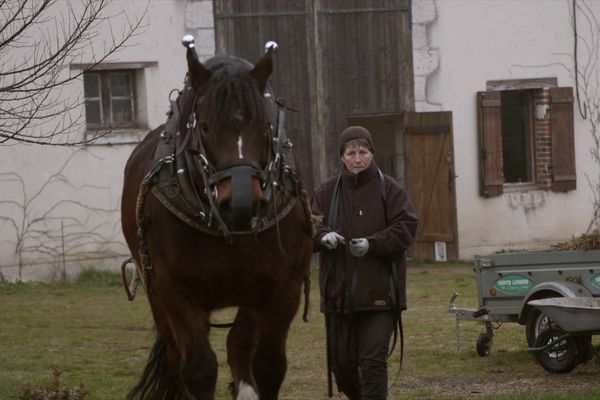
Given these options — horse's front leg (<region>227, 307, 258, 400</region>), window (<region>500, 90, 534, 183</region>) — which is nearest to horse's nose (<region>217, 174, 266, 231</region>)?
horse's front leg (<region>227, 307, 258, 400</region>)

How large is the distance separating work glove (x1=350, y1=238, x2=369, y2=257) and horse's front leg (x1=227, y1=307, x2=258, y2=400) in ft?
2.74

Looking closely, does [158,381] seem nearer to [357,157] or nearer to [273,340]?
[273,340]

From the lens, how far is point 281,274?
6250 mm

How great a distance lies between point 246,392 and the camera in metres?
6.41

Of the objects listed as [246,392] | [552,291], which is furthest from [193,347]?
[552,291]

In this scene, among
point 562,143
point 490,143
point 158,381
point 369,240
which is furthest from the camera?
point 562,143

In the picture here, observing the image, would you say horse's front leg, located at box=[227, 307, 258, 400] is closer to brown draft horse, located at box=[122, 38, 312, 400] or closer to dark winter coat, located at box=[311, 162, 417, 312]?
brown draft horse, located at box=[122, 38, 312, 400]

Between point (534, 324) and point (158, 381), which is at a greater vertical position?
point (158, 381)

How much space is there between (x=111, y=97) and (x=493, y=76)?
5677 millimetres

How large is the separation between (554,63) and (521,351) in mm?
9879

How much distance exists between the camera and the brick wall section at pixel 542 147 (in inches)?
802

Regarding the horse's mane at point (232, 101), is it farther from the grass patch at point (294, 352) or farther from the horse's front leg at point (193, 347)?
the grass patch at point (294, 352)

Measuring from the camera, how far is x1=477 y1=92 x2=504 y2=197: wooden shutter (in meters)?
19.9

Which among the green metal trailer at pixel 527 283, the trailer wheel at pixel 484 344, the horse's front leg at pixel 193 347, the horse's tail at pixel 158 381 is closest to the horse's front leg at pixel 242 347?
the horse's front leg at pixel 193 347
